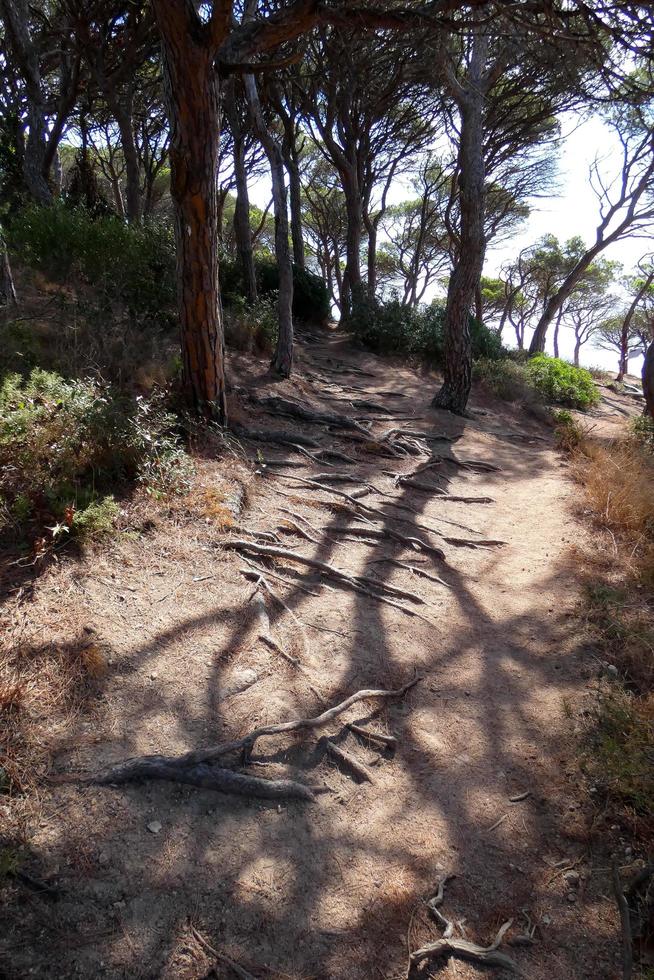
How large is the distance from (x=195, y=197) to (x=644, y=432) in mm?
7331

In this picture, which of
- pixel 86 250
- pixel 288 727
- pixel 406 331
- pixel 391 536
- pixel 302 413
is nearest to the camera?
pixel 288 727

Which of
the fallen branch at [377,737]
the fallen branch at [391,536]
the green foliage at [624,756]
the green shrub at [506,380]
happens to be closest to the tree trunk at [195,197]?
the fallen branch at [391,536]

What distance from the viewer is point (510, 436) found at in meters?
9.81

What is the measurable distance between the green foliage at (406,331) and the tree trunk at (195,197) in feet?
28.8

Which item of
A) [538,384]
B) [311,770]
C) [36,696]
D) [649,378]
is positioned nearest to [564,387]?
[538,384]

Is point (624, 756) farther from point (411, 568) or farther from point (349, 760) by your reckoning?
point (411, 568)

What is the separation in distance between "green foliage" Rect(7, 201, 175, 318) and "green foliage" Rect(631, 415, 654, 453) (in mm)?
7356

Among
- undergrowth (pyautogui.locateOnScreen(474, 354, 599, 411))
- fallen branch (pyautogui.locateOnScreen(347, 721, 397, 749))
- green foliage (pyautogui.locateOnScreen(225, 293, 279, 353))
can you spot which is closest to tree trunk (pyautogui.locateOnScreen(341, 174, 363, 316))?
undergrowth (pyautogui.locateOnScreen(474, 354, 599, 411))

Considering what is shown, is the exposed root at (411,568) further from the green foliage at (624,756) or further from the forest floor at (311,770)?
the green foliage at (624,756)

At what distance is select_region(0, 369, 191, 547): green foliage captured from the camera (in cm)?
380

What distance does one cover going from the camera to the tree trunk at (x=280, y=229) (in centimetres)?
878

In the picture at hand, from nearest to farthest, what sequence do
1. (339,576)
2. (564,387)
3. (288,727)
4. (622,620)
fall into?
(288,727) → (622,620) → (339,576) → (564,387)

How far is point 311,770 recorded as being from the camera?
2947 millimetres

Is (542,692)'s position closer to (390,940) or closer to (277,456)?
(390,940)
